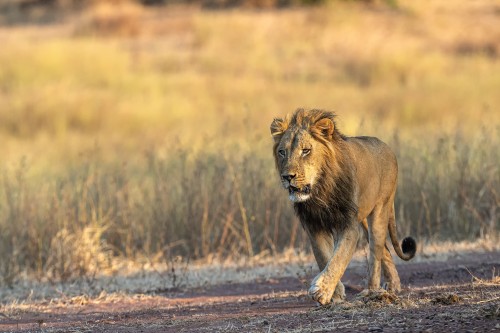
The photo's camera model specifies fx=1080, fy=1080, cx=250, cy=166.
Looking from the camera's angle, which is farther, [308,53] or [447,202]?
[308,53]

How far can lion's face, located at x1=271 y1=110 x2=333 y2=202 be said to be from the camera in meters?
6.61

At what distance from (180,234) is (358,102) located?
38.2ft

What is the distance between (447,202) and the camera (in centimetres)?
1180

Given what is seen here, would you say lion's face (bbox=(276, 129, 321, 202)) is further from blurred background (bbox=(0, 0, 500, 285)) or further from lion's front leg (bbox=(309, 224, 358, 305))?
blurred background (bbox=(0, 0, 500, 285))

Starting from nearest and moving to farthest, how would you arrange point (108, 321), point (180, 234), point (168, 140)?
1. point (108, 321)
2. point (180, 234)
3. point (168, 140)

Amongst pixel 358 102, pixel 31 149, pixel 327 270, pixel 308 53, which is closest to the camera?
pixel 327 270

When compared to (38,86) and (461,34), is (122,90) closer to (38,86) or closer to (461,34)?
(38,86)

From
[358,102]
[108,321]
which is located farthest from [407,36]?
[108,321]

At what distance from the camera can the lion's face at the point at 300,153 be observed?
661 centimetres

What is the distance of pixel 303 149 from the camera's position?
6730 millimetres

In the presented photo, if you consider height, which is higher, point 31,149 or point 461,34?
point 461,34

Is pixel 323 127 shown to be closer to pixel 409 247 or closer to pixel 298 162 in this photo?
pixel 298 162

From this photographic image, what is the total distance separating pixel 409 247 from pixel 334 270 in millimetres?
1579

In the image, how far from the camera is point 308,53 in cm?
2852
